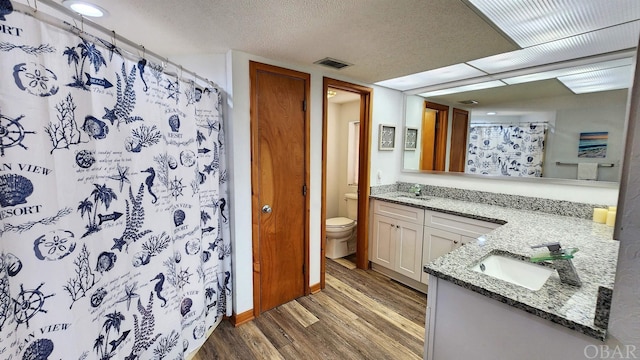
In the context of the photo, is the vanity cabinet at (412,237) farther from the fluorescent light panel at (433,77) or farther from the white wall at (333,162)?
the fluorescent light panel at (433,77)

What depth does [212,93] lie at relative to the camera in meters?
1.89

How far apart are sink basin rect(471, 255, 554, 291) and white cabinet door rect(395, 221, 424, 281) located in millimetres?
1200

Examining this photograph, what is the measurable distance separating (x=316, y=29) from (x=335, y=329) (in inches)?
85.7

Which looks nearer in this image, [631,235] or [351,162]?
[631,235]

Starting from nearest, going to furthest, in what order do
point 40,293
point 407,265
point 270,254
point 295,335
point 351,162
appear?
point 40,293 < point 295,335 < point 270,254 < point 407,265 < point 351,162

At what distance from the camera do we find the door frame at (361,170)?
2534 millimetres

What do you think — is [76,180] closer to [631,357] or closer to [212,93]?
[212,93]

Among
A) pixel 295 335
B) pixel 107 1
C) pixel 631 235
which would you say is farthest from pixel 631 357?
pixel 107 1

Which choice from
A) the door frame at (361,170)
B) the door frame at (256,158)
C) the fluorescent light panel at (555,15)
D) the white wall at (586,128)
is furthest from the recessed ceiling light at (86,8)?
the white wall at (586,128)

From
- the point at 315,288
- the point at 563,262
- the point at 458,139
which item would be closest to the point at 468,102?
the point at 458,139

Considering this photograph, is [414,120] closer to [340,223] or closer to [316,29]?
[340,223]

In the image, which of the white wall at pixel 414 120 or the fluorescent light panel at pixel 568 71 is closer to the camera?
the fluorescent light panel at pixel 568 71

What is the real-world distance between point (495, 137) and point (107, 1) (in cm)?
309

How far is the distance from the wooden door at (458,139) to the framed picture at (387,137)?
647 mm
